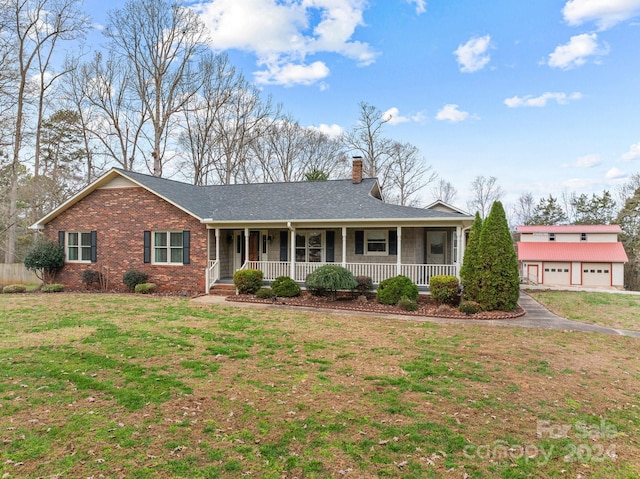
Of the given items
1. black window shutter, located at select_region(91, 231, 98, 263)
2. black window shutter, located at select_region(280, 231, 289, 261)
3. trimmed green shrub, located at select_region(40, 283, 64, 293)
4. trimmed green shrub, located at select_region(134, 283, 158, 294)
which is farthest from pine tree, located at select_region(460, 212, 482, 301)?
trimmed green shrub, located at select_region(40, 283, 64, 293)

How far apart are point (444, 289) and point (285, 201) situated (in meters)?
7.81

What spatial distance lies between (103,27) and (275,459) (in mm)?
29880

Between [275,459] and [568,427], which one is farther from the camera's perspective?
[568,427]

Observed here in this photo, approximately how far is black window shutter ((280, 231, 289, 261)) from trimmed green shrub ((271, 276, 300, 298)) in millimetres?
2148

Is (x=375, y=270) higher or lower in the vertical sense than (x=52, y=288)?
higher

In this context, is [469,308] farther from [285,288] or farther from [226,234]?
[226,234]

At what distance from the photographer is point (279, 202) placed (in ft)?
53.9

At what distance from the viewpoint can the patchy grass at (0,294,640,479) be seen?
3439 mm

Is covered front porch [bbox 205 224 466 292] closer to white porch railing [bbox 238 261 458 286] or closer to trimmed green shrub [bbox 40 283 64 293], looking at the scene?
white porch railing [bbox 238 261 458 286]

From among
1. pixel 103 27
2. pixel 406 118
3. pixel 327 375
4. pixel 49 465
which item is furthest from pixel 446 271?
pixel 103 27

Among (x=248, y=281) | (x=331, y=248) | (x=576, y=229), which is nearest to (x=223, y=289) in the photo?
(x=248, y=281)

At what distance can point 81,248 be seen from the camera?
→ 1647 cm

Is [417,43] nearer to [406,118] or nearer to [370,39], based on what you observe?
[370,39]

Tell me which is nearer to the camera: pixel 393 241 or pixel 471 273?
pixel 471 273
